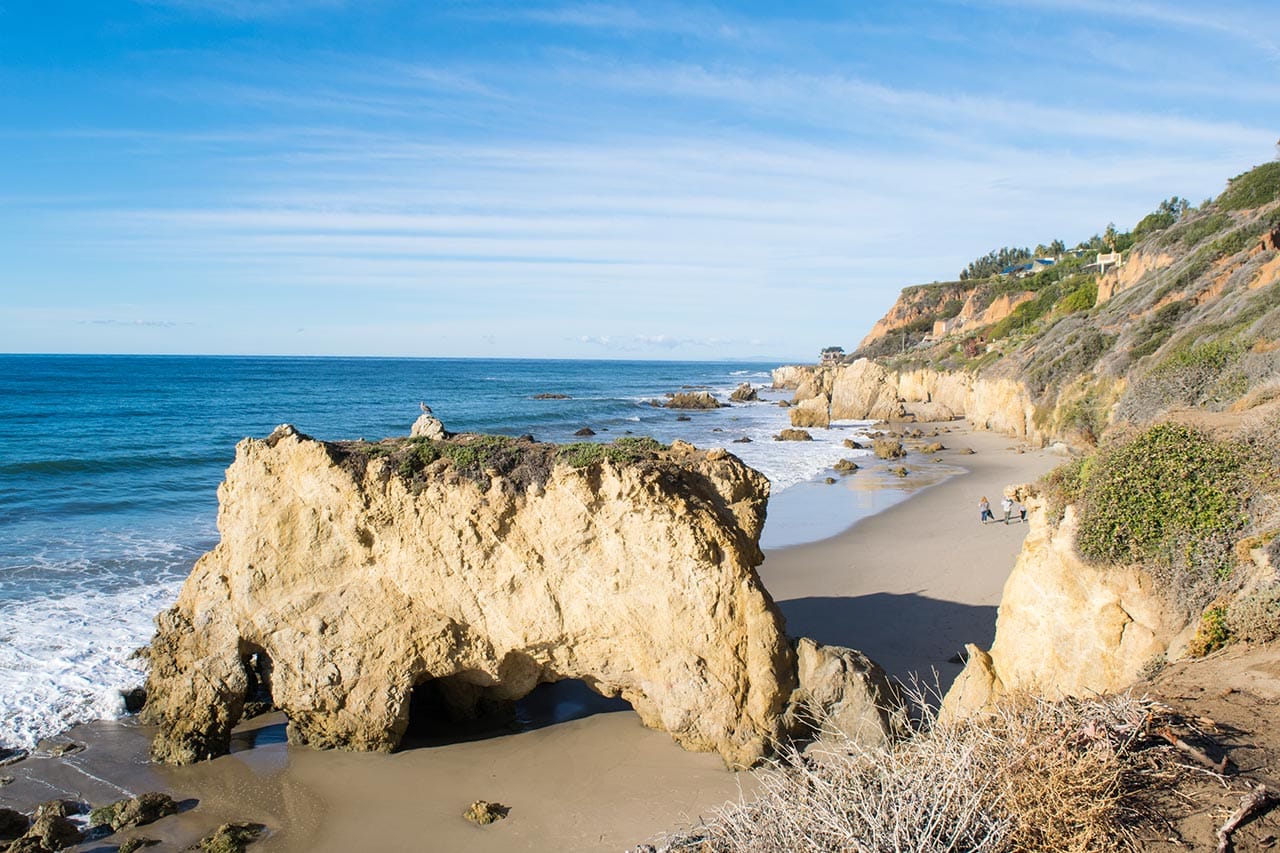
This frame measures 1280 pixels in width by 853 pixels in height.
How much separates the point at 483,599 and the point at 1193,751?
889 centimetres

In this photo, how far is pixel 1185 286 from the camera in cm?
3650

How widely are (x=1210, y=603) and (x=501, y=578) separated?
8805 millimetres

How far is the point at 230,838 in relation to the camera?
1025 cm

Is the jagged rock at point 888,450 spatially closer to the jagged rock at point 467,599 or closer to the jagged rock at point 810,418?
the jagged rock at point 810,418

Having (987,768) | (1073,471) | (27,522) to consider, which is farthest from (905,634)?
(27,522)

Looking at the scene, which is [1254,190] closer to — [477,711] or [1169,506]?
[1169,506]

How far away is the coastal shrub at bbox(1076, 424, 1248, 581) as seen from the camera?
904 centimetres

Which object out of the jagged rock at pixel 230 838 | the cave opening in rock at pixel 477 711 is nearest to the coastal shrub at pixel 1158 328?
the cave opening in rock at pixel 477 711

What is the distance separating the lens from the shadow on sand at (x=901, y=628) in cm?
1467

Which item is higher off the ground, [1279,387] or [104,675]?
[1279,387]

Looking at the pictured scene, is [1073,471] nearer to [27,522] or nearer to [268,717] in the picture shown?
[268,717]

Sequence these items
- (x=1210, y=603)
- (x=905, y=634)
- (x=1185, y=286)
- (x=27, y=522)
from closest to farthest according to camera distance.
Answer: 1. (x=1210, y=603)
2. (x=905, y=634)
3. (x=27, y=522)
4. (x=1185, y=286)

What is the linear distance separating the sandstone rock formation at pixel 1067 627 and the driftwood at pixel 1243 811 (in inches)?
129

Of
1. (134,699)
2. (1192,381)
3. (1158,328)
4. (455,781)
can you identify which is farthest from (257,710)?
(1158,328)
